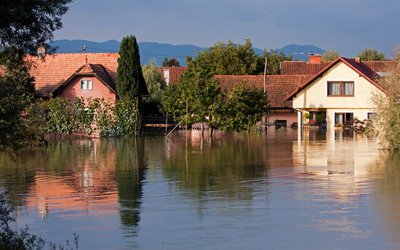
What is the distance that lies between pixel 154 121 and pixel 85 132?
11.4m

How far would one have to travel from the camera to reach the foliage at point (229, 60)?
93.8 m

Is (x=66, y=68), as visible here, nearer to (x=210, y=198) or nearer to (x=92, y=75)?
(x=92, y=75)

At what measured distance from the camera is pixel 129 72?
→ 65.2 m

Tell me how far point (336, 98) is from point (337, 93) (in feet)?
1.46

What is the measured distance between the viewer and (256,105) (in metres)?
61.1

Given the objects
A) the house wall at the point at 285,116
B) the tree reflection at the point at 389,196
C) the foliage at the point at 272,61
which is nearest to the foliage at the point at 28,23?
the tree reflection at the point at 389,196

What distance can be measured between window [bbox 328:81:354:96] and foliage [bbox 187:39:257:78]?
24.0 meters

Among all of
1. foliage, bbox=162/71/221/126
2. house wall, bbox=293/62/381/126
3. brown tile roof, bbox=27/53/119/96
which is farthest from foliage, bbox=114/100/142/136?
house wall, bbox=293/62/381/126

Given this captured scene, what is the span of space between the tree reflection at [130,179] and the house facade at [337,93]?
82.8 feet

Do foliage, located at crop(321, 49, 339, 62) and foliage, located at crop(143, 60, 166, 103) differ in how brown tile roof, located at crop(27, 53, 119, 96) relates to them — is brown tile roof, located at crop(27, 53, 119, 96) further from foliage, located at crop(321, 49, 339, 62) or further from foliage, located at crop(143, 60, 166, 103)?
foliage, located at crop(321, 49, 339, 62)

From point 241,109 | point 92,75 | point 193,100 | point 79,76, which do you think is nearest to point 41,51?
point 193,100

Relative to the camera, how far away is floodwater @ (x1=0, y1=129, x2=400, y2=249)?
1817cm

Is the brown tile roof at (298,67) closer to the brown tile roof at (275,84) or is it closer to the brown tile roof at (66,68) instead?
the brown tile roof at (275,84)

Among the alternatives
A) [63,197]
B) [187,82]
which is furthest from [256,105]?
[63,197]
